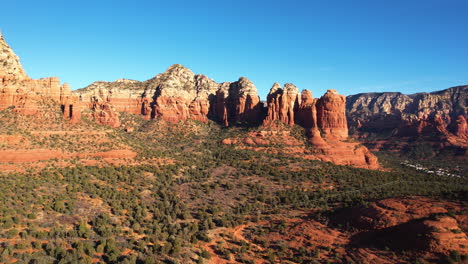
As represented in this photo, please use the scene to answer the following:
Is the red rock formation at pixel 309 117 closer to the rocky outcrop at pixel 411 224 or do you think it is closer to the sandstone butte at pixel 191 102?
the sandstone butte at pixel 191 102

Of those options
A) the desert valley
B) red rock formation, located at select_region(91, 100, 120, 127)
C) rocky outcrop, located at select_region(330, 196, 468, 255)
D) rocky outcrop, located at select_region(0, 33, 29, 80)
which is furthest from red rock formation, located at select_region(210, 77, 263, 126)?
rocky outcrop, located at select_region(330, 196, 468, 255)

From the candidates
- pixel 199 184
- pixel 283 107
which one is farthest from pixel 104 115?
pixel 283 107

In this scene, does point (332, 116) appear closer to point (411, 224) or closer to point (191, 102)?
point (191, 102)

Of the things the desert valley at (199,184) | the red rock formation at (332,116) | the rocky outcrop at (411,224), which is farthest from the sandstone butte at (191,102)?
the rocky outcrop at (411,224)

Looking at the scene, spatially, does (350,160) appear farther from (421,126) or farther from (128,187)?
(421,126)

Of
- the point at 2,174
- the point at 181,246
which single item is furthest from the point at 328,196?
the point at 2,174
